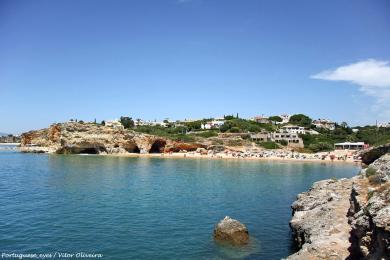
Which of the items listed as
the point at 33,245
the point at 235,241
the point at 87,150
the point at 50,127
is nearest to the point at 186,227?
the point at 235,241

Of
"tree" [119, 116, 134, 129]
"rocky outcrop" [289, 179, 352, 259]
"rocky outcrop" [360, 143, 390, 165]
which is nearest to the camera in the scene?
"rocky outcrop" [289, 179, 352, 259]

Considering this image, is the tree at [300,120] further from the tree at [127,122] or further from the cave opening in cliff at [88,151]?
the cave opening in cliff at [88,151]

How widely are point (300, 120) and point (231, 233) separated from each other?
157594 millimetres

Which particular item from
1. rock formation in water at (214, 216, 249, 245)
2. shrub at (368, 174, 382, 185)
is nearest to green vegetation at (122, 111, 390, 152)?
rock formation in water at (214, 216, 249, 245)

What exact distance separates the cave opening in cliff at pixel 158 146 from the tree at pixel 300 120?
82.0 metres

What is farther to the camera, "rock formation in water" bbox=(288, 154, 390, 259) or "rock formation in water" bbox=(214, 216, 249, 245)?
"rock formation in water" bbox=(214, 216, 249, 245)

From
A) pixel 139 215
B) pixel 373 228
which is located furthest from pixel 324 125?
pixel 373 228

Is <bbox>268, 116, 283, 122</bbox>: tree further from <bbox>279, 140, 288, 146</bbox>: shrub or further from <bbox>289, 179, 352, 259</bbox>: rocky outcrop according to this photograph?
<bbox>289, 179, 352, 259</bbox>: rocky outcrop

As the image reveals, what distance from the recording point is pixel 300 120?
560ft

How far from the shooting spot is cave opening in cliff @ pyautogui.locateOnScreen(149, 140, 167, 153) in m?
102

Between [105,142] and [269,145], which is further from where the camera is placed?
[269,145]

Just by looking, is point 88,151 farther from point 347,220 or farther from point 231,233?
point 347,220

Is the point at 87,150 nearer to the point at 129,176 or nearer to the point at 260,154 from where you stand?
the point at 260,154

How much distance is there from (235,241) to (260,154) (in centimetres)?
7514
